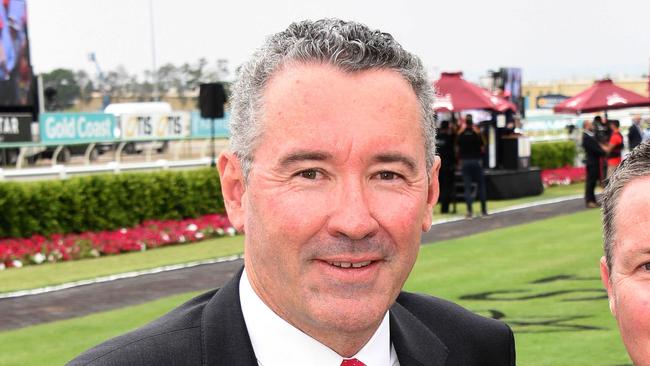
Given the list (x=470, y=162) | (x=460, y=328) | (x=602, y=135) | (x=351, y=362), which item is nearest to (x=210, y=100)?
(x=470, y=162)

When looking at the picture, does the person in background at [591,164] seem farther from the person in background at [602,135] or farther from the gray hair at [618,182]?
the gray hair at [618,182]

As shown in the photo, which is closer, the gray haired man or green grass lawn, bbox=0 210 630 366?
the gray haired man

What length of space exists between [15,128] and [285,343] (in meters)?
30.3

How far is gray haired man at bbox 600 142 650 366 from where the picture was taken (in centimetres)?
195

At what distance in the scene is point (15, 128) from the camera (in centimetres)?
3092

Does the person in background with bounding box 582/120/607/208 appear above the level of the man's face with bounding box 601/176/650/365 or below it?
below

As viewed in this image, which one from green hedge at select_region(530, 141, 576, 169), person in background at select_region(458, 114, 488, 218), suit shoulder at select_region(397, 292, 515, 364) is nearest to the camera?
suit shoulder at select_region(397, 292, 515, 364)

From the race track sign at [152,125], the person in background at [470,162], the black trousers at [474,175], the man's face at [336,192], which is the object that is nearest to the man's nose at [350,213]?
the man's face at [336,192]

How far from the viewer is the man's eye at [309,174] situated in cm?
202

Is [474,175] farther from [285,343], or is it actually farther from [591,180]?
[285,343]

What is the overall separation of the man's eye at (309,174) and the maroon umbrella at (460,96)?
18.3 m

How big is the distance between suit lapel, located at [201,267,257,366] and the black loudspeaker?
19.6m

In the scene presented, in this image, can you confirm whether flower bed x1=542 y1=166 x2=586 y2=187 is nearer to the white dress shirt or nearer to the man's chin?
the white dress shirt

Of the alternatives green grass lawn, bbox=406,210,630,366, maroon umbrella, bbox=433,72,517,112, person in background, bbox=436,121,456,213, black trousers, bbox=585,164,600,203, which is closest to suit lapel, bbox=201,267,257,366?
green grass lawn, bbox=406,210,630,366
